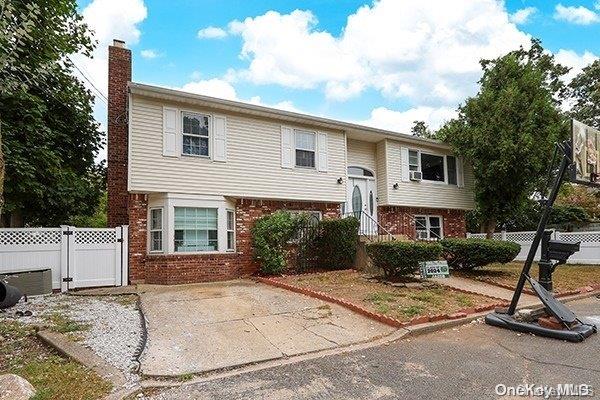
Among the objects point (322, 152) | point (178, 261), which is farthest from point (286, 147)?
point (178, 261)

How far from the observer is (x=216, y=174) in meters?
11.6

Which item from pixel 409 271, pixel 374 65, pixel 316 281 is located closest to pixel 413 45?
pixel 374 65

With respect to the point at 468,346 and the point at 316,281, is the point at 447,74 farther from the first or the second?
the point at 468,346

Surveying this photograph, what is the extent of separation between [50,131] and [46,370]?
30.8 ft

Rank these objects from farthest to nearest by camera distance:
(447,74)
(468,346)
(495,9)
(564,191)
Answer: (564,191)
(447,74)
(495,9)
(468,346)

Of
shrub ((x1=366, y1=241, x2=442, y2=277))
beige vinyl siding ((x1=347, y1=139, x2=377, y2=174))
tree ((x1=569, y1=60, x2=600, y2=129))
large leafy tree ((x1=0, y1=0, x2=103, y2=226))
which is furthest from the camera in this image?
tree ((x1=569, y1=60, x2=600, y2=129))

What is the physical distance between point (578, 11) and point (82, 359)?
1736 centimetres

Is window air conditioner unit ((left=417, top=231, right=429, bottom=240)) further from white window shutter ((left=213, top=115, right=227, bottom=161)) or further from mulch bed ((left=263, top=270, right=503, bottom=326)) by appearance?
white window shutter ((left=213, top=115, right=227, bottom=161))

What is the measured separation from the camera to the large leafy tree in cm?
1019

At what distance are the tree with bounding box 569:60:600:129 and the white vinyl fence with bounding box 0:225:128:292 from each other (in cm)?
2567

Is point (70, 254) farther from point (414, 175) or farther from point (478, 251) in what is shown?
point (414, 175)

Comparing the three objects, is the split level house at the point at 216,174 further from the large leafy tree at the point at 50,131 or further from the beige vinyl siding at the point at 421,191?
the large leafy tree at the point at 50,131

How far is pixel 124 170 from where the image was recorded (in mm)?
11867

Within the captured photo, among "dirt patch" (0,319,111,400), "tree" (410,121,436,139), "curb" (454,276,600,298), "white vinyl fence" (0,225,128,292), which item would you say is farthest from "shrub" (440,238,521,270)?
"tree" (410,121,436,139)
